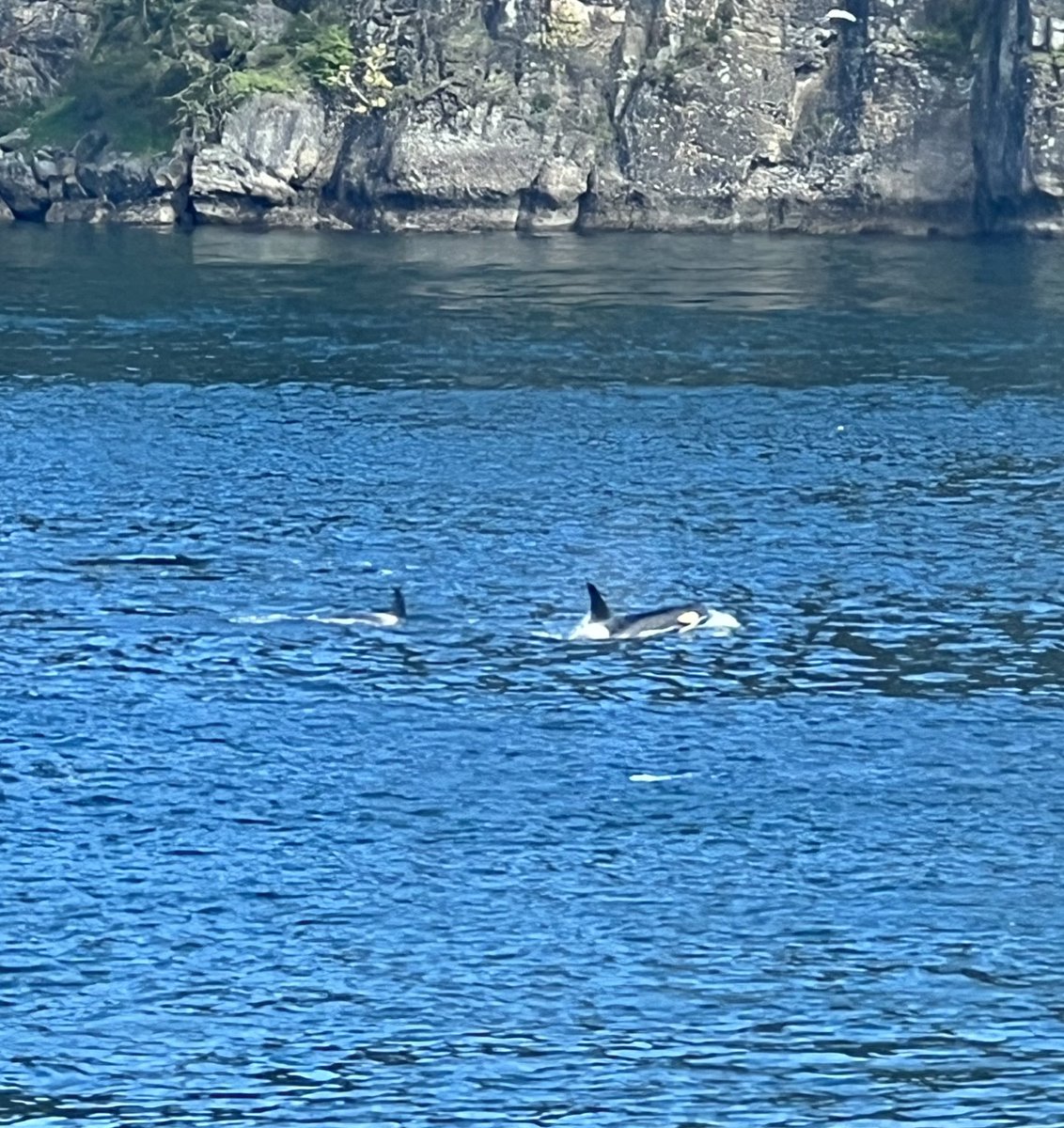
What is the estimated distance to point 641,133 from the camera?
109 m

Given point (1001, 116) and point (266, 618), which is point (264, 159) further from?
point (266, 618)

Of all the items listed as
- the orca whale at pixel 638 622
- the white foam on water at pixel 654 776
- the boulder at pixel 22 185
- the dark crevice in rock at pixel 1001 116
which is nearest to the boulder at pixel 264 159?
the boulder at pixel 22 185

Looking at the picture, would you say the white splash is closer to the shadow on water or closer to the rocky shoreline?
the shadow on water

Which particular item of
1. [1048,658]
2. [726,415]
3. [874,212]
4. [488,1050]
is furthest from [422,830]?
[874,212]

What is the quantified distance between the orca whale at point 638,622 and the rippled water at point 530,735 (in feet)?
1.69

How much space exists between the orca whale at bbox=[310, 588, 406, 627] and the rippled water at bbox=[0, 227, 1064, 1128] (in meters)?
0.35

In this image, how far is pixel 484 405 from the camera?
7206 cm

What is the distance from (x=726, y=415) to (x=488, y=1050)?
3977cm

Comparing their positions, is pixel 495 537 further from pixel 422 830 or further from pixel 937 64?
pixel 937 64

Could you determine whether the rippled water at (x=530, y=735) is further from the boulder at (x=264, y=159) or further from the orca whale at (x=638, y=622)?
the boulder at (x=264, y=159)

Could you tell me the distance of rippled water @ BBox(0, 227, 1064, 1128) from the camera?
3225 centimetres

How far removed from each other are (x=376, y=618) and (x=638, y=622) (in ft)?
16.6

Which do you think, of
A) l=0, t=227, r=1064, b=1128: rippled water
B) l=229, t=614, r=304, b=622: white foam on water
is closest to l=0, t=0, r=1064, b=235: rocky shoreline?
l=0, t=227, r=1064, b=1128: rippled water

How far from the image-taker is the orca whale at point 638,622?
1924 inches
